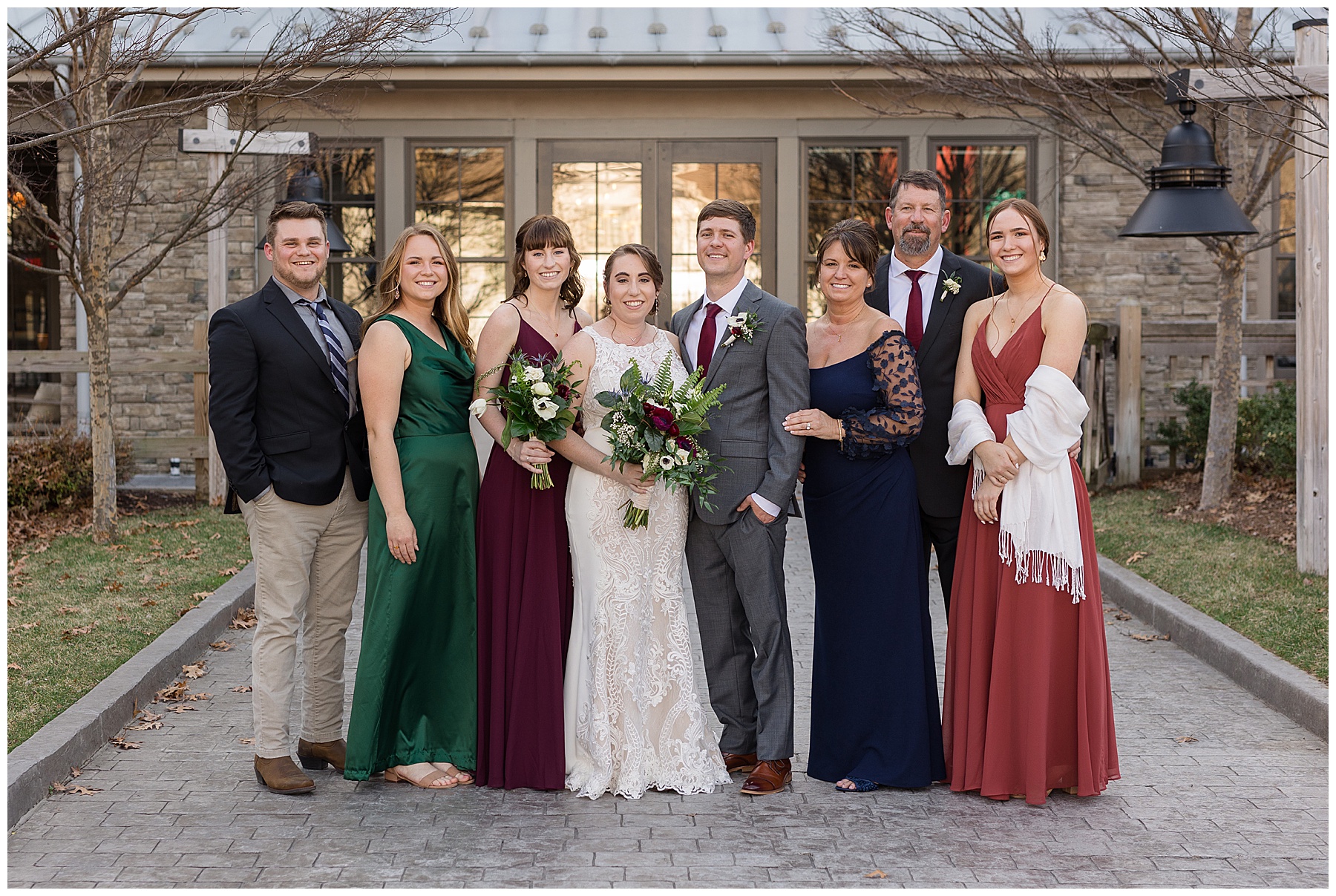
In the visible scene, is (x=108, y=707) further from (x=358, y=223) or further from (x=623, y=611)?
(x=358, y=223)

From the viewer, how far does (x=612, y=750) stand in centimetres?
500

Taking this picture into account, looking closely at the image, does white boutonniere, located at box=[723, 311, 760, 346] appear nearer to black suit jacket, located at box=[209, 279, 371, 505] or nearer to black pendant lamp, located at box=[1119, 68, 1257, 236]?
black suit jacket, located at box=[209, 279, 371, 505]

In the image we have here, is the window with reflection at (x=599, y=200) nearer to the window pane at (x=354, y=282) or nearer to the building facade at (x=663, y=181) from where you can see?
the building facade at (x=663, y=181)

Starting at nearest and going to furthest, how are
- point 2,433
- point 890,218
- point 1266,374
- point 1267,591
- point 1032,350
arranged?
point 1032,350 < point 890,218 < point 2,433 < point 1267,591 < point 1266,374

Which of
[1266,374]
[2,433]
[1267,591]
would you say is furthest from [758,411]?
[1266,374]

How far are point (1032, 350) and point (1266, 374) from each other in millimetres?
9089

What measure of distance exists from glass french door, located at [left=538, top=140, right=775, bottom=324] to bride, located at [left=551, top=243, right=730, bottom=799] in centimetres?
907

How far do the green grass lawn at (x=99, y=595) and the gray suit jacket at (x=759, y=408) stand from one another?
9.89 ft

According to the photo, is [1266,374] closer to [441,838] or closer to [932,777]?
[932,777]

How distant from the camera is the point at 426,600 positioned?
5137 mm

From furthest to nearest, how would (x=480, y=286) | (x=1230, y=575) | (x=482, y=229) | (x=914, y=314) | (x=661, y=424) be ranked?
(x=480, y=286)
(x=482, y=229)
(x=1230, y=575)
(x=914, y=314)
(x=661, y=424)

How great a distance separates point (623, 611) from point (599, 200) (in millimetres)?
9791

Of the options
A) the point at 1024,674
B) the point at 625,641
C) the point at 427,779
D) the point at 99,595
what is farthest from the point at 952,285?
the point at 99,595

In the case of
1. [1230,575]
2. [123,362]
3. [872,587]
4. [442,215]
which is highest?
[442,215]
